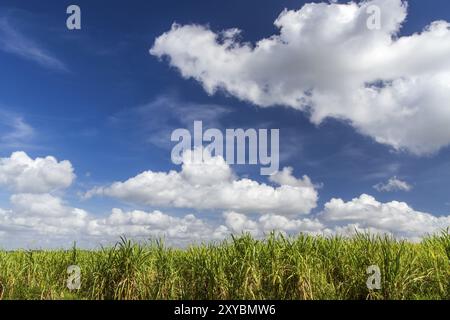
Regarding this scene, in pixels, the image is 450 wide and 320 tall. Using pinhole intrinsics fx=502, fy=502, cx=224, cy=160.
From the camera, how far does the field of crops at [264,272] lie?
14.5 meters

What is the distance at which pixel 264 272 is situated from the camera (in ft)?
50.0

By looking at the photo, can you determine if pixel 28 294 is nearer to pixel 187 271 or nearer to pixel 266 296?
pixel 187 271

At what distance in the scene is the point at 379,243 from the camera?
1589cm

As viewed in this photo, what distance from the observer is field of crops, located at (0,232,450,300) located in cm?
1453

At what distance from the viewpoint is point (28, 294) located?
1759 cm

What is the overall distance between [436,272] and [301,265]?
13.1ft
